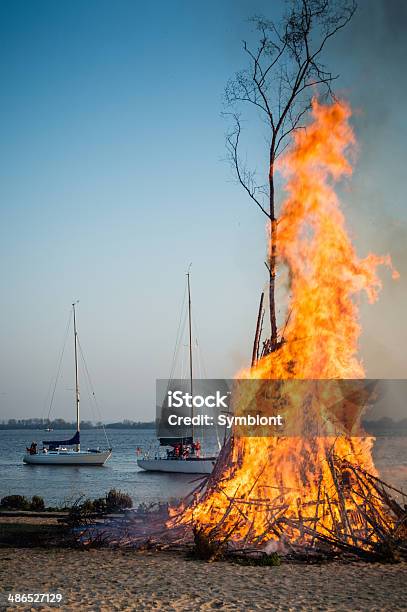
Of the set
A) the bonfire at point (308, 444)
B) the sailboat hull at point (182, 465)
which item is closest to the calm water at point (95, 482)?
the sailboat hull at point (182, 465)

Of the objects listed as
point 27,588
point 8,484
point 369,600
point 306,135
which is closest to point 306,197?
point 306,135

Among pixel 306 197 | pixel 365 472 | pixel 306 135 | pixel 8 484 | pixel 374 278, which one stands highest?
pixel 306 135

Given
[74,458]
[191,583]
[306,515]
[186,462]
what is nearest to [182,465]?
[186,462]

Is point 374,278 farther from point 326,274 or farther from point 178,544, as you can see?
point 178,544

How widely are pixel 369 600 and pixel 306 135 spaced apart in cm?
1028

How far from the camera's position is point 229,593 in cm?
1148

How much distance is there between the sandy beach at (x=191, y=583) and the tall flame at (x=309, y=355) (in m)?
1.49

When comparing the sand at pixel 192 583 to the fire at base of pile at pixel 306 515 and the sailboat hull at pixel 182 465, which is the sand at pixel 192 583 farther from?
the sailboat hull at pixel 182 465

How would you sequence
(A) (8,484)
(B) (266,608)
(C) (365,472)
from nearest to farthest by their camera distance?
(B) (266,608)
(C) (365,472)
(A) (8,484)

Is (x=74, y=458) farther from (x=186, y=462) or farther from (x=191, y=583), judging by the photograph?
(x=191, y=583)

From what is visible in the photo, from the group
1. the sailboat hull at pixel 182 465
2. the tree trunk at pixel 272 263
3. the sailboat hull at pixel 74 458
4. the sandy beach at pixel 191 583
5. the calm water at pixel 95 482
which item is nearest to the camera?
the sandy beach at pixel 191 583

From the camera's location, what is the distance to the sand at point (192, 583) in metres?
10.9

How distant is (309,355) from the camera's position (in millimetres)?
15930

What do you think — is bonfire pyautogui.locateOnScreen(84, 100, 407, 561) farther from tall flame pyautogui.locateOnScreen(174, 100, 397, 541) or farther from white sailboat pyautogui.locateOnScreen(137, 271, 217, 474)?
white sailboat pyautogui.locateOnScreen(137, 271, 217, 474)
